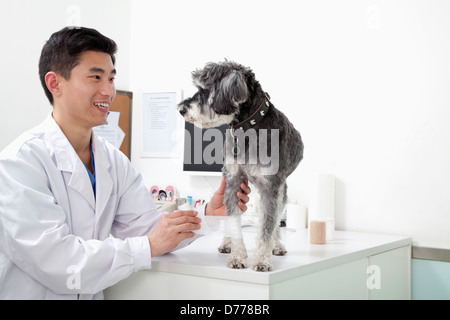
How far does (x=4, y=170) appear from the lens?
4.17ft

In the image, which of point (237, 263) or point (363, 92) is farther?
point (363, 92)

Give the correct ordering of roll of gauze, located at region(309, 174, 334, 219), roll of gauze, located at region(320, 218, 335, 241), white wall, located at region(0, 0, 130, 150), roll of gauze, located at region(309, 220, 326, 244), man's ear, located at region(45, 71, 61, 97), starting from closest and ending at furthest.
→ man's ear, located at region(45, 71, 61, 97)
roll of gauze, located at region(309, 220, 326, 244)
roll of gauze, located at region(320, 218, 335, 241)
roll of gauze, located at region(309, 174, 334, 219)
white wall, located at region(0, 0, 130, 150)

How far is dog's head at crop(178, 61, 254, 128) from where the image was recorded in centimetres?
123

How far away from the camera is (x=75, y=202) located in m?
1.39

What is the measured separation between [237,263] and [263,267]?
3.1 inches

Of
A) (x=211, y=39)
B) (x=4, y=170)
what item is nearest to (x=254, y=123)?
(x=4, y=170)

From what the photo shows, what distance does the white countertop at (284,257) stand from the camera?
4.17 ft

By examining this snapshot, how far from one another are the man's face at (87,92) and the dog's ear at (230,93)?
40 cm

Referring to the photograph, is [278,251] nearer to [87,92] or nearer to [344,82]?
[87,92]

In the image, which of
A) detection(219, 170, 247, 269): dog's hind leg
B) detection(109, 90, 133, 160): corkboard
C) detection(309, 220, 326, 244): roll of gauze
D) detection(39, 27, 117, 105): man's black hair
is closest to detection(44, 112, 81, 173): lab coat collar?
detection(39, 27, 117, 105): man's black hair

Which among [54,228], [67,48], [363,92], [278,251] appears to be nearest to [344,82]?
[363,92]

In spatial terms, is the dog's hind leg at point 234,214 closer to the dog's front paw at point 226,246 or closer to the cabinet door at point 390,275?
the dog's front paw at point 226,246

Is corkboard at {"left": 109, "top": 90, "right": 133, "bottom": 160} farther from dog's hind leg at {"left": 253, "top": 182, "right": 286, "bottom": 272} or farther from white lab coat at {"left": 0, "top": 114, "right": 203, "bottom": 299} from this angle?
dog's hind leg at {"left": 253, "top": 182, "right": 286, "bottom": 272}

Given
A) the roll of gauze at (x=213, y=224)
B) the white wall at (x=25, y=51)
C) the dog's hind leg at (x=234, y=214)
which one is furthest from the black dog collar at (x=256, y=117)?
the white wall at (x=25, y=51)
